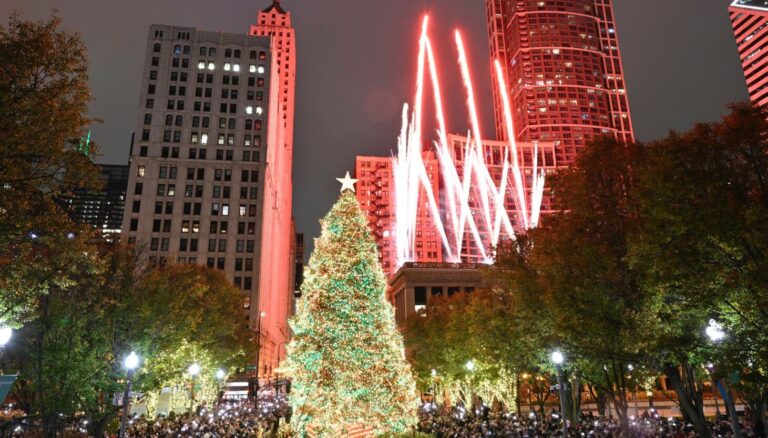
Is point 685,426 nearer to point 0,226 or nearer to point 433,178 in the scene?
point 0,226

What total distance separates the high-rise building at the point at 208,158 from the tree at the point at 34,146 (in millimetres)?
71428

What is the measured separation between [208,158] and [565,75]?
13326cm

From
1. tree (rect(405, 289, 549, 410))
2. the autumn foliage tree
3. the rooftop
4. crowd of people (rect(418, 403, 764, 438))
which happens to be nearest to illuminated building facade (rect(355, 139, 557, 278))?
tree (rect(405, 289, 549, 410))

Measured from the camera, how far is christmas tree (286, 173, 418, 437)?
2055 centimetres

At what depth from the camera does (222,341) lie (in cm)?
4881

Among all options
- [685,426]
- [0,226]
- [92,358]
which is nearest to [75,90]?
[0,226]

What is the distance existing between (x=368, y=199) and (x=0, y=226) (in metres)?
167

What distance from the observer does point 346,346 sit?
2122cm

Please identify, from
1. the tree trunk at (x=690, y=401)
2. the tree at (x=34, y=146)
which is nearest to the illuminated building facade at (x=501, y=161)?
the tree trunk at (x=690, y=401)

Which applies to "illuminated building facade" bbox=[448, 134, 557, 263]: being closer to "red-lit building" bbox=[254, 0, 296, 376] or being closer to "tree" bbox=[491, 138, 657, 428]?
"red-lit building" bbox=[254, 0, 296, 376]

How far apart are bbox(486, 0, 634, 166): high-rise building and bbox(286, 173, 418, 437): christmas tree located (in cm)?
15140


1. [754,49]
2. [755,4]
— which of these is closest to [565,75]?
[754,49]

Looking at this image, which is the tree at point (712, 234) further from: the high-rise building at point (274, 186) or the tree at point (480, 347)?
the high-rise building at point (274, 186)

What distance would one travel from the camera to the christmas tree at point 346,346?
2055 cm
